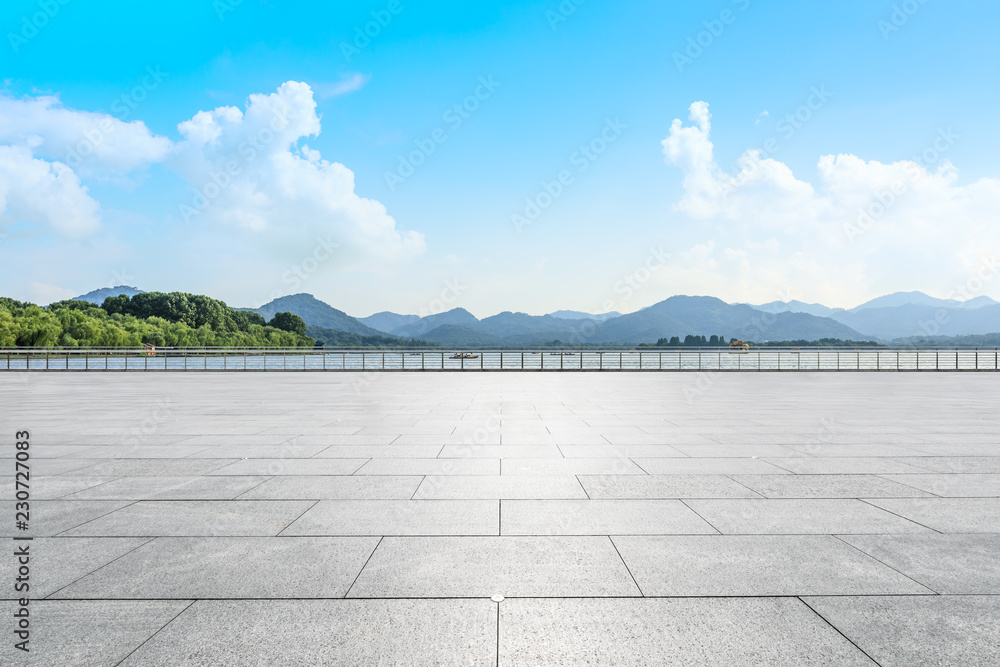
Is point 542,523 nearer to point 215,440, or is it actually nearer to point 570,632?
point 570,632

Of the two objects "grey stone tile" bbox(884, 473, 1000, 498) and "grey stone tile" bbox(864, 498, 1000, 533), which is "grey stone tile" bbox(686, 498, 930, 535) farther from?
"grey stone tile" bbox(884, 473, 1000, 498)

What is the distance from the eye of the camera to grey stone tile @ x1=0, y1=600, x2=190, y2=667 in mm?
2768

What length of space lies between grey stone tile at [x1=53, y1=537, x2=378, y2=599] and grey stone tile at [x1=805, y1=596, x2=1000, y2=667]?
2.86 metres

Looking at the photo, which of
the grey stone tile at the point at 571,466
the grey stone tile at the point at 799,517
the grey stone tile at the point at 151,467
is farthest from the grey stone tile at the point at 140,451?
the grey stone tile at the point at 799,517

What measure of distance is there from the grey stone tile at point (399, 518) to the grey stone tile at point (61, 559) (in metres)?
1.18

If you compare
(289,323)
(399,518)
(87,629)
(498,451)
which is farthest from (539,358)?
(289,323)

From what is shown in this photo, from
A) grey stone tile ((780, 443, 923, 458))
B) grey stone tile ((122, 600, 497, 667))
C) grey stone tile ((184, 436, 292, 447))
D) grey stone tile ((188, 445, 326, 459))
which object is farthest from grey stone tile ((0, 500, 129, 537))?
grey stone tile ((780, 443, 923, 458))

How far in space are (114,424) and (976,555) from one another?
12.3 m

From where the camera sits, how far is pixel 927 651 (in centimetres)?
280

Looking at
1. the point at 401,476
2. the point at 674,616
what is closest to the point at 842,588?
the point at 674,616

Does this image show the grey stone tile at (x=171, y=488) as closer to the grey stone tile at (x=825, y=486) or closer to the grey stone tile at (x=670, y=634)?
the grey stone tile at (x=670, y=634)

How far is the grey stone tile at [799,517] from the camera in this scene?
455 cm

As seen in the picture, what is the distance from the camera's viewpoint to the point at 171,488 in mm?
5883

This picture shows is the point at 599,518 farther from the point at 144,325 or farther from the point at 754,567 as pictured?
the point at 144,325
